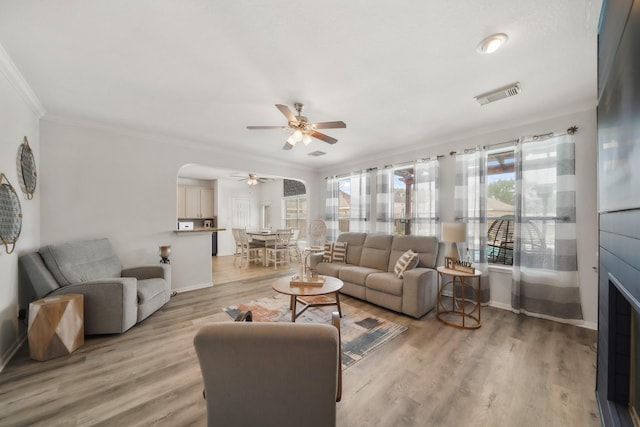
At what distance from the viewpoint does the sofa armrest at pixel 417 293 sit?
9.71 feet

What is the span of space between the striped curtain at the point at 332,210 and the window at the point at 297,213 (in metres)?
1.89

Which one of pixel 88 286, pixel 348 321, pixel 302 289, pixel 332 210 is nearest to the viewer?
pixel 88 286

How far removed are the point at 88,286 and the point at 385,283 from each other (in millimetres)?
3379

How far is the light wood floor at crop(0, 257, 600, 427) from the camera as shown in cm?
154

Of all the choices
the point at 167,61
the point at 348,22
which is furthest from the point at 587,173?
the point at 167,61

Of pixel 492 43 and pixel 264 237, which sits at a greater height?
pixel 492 43

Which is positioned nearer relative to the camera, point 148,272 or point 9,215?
point 9,215

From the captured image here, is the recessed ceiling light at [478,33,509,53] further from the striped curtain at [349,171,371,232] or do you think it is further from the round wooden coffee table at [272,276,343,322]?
the striped curtain at [349,171,371,232]

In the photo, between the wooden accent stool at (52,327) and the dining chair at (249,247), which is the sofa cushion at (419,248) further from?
the wooden accent stool at (52,327)

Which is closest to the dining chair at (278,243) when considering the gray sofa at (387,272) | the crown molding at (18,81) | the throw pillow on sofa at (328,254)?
the gray sofa at (387,272)

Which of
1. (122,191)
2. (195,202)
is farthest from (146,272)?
(195,202)

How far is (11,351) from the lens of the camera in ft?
7.11

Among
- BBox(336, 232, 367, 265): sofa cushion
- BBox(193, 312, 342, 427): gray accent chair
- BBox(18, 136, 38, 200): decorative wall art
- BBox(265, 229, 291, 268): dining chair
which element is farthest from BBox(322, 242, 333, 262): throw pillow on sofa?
BBox(18, 136, 38, 200): decorative wall art

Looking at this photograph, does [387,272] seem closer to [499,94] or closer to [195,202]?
[499,94]
